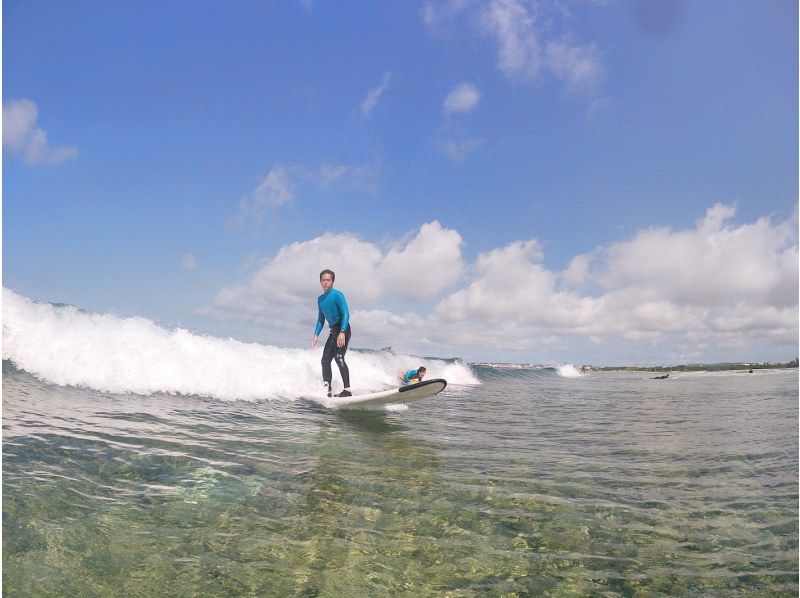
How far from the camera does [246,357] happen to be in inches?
751

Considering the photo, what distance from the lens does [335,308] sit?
13.0m

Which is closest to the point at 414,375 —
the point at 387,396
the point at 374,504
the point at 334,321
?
the point at 387,396

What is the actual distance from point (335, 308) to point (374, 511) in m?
8.63

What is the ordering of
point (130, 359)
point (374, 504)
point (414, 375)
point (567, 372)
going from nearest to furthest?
1. point (374, 504)
2. point (130, 359)
3. point (414, 375)
4. point (567, 372)

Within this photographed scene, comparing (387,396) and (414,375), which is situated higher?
(414,375)

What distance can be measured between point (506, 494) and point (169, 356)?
13430mm

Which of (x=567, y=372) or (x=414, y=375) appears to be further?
(x=567, y=372)

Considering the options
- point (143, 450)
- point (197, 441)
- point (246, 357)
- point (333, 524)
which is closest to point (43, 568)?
point (333, 524)

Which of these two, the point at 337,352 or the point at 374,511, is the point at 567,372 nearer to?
the point at 337,352

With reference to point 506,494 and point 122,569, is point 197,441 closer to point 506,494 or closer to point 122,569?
point 122,569

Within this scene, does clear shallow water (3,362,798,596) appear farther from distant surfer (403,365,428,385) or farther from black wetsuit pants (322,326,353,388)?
distant surfer (403,365,428,385)

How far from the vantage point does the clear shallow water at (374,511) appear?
3.47 meters

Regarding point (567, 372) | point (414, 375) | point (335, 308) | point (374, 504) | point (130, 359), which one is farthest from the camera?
point (567, 372)

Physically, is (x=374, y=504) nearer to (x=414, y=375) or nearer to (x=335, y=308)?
(x=335, y=308)
